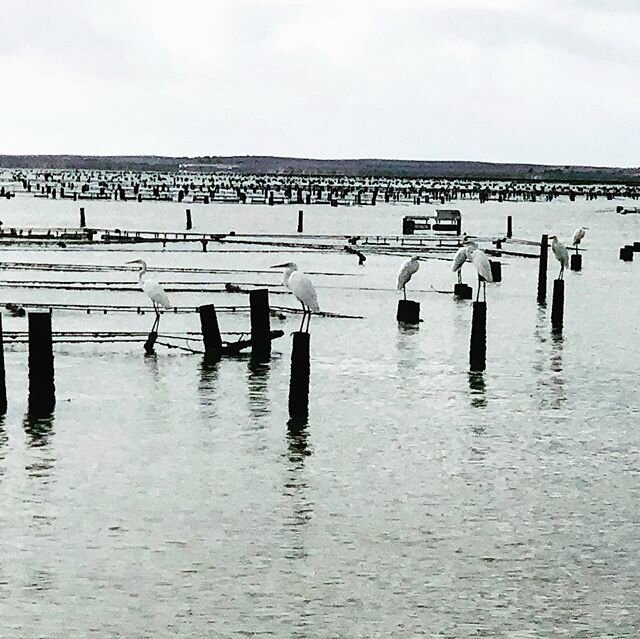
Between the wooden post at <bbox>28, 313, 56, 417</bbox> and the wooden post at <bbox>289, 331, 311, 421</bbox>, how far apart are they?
9.90 ft

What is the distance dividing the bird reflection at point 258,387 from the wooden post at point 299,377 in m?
0.87

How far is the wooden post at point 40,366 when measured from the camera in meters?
16.8

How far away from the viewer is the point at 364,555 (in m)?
12.7

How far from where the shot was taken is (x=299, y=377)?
17.3 metres

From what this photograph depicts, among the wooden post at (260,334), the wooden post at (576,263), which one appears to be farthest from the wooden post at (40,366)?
the wooden post at (576,263)

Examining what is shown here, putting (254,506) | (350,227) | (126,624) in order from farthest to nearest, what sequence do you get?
1. (350,227)
2. (254,506)
3. (126,624)

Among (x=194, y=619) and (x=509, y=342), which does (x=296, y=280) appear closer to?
(x=509, y=342)

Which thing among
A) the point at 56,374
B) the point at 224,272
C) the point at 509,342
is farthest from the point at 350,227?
the point at 56,374

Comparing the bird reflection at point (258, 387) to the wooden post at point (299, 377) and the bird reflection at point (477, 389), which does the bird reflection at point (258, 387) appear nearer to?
the wooden post at point (299, 377)

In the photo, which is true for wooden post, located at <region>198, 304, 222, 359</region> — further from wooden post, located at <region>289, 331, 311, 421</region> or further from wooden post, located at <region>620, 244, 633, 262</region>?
wooden post, located at <region>620, 244, 633, 262</region>

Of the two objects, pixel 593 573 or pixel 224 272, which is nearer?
pixel 593 573

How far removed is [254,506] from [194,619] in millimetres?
3320

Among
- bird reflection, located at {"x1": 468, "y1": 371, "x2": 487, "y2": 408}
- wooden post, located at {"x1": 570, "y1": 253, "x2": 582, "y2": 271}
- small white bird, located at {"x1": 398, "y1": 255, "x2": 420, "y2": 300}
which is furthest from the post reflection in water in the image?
wooden post, located at {"x1": 570, "y1": 253, "x2": 582, "y2": 271}

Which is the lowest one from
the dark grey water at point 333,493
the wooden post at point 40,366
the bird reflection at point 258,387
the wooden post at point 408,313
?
the dark grey water at point 333,493
